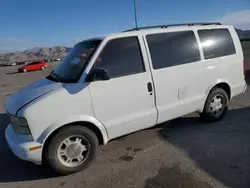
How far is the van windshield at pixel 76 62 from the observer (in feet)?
12.0

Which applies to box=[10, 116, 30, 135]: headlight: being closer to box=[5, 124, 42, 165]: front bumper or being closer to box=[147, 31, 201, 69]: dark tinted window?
box=[5, 124, 42, 165]: front bumper

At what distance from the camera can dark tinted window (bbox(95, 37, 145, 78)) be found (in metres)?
3.71

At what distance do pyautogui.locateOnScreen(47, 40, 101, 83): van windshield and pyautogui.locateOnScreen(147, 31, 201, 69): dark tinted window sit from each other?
3.23 feet

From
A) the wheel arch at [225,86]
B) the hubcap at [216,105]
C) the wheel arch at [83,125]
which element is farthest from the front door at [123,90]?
the wheel arch at [225,86]

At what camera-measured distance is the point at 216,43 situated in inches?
192

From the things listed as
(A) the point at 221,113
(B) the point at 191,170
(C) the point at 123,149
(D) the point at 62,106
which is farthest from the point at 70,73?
(A) the point at 221,113

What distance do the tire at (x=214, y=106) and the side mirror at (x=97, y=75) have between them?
2446 mm

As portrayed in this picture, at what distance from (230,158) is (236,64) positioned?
2.32 meters

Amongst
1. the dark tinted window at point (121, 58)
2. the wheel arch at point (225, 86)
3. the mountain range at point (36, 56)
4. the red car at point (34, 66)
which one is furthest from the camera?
the mountain range at point (36, 56)

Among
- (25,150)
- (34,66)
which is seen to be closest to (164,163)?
(25,150)

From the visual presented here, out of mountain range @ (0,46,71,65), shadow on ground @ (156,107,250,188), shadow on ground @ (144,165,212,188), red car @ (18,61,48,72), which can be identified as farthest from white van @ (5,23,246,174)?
mountain range @ (0,46,71,65)

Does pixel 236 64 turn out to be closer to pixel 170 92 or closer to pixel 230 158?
pixel 170 92

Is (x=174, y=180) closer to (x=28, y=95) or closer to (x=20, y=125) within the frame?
(x=20, y=125)

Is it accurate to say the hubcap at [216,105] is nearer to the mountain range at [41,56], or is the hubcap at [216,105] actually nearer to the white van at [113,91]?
the white van at [113,91]
